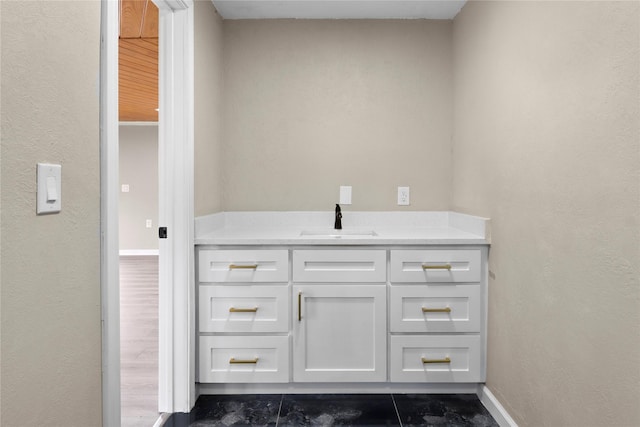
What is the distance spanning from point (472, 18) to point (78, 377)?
2.46m

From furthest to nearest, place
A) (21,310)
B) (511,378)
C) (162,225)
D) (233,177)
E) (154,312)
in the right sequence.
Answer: (154,312)
(233,177)
(162,225)
(511,378)
(21,310)

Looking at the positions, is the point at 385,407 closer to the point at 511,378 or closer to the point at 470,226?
the point at 511,378

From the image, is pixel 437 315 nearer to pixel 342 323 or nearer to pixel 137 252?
pixel 342 323

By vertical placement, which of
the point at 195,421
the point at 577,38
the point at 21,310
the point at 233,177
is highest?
the point at 577,38

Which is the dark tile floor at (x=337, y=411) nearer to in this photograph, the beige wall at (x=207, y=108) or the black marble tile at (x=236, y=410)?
the black marble tile at (x=236, y=410)

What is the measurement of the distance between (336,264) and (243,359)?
68 centimetres

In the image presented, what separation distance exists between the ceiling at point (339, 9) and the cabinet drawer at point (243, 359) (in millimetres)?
1916

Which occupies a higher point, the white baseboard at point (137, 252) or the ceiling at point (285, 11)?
the ceiling at point (285, 11)

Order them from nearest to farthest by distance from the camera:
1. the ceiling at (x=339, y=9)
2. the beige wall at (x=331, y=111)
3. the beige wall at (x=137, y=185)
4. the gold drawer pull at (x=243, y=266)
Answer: the gold drawer pull at (x=243, y=266)
the ceiling at (x=339, y=9)
the beige wall at (x=331, y=111)
the beige wall at (x=137, y=185)

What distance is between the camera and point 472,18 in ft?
7.67

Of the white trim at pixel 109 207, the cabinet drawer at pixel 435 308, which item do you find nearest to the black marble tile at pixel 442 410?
the cabinet drawer at pixel 435 308

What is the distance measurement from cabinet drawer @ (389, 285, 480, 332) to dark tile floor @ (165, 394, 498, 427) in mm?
368

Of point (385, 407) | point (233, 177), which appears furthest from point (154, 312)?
point (385, 407)

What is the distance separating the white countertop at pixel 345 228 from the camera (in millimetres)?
2119
